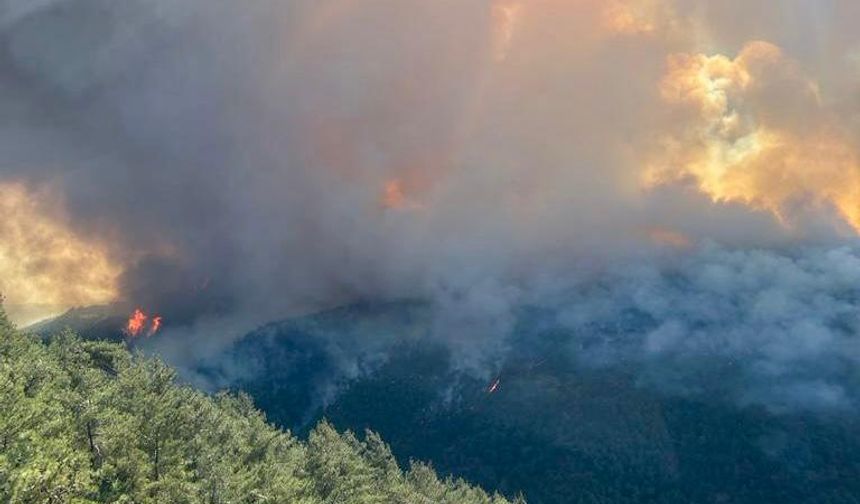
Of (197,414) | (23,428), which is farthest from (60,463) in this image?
(197,414)

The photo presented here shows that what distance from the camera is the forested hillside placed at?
7794 cm

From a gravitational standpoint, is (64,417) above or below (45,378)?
below

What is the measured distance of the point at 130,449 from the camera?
10600 centimetres

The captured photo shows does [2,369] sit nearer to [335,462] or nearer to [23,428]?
[23,428]

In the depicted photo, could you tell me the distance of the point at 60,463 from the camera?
7788 centimetres

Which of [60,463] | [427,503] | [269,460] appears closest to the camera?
[60,463]

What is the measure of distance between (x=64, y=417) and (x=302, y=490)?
2068 inches

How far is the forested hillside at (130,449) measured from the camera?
77.9 metres

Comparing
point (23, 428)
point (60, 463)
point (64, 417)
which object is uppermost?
point (64, 417)

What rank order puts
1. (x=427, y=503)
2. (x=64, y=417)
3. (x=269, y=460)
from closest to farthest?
(x=64, y=417)
(x=269, y=460)
(x=427, y=503)

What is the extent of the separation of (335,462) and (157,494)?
260 ft

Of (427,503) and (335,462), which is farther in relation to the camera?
(427,503)

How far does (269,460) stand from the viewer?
508ft

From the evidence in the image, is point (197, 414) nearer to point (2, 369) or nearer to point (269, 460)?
point (269, 460)
